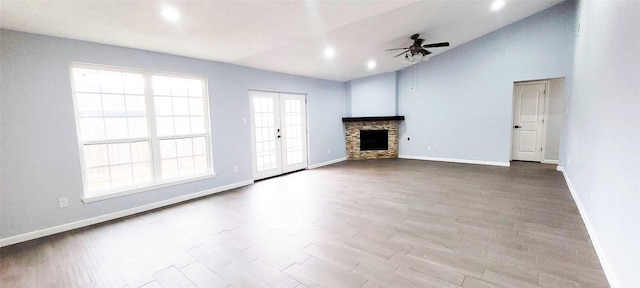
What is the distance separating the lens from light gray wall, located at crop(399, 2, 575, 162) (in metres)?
5.44

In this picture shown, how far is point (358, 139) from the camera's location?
26.0ft

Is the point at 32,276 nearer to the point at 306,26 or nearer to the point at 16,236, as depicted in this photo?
the point at 16,236

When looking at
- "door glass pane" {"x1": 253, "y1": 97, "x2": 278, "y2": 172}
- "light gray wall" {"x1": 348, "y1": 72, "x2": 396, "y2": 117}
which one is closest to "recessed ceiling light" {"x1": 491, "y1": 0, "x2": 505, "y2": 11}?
"light gray wall" {"x1": 348, "y1": 72, "x2": 396, "y2": 117}

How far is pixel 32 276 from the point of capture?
223 centimetres

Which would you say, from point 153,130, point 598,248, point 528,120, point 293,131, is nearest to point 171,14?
point 153,130

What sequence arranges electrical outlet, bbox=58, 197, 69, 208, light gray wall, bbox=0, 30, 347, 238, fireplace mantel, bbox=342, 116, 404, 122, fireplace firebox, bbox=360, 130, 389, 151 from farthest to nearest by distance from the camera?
fireplace firebox, bbox=360, 130, 389, 151 → fireplace mantel, bbox=342, 116, 404, 122 → electrical outlet, bbox=58, 197, 69, 208 → light gray wall, bbox=0, 30, 347, 238

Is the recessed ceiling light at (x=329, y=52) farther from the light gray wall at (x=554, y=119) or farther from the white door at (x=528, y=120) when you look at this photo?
the light gray wall at (x=554, y=119)

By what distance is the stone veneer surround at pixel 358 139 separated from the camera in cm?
783

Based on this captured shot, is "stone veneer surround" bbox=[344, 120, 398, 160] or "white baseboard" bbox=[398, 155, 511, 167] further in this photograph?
"stone veneer surround" bbox=[344, 120, 398, 160]

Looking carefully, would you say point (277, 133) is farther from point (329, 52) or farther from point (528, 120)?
point (528, 120)

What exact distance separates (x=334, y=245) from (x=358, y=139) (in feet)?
18.2

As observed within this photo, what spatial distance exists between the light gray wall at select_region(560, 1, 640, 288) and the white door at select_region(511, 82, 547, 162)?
3.61m

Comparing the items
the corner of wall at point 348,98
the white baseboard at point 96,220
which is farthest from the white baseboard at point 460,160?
the white baseboard at point 96,220

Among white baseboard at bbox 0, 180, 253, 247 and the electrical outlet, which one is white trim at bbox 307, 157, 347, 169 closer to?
white baseboard at bbox 0, 180, 253, 247
